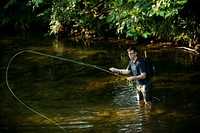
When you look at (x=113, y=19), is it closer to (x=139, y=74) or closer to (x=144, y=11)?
(x=139, y=74)

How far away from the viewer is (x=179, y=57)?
15.4 m

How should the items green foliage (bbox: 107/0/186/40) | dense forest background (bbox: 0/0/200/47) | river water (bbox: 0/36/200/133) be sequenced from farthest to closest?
1. river water (bbox: 0/36/200/133)
2. dense forest background (bbox: 0/0/200/47)
3. green foliage (bbox: 107/0/186/40)

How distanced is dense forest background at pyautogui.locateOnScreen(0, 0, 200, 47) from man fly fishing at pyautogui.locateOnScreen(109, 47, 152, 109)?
0.50 meters

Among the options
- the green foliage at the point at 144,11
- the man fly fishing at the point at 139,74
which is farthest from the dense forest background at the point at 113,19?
the man fly fishing at the point at 139,74

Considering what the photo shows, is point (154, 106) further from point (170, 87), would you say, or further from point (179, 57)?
point (179, 57)

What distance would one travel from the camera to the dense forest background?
8320 millimetres

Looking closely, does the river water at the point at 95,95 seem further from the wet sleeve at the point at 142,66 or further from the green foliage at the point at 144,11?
the green foliage at the point at 144,11

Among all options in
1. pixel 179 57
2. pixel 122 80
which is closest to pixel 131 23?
pixel 122 80

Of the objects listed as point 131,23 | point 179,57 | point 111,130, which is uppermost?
point 131,23

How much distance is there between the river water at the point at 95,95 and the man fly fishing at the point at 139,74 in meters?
0.37

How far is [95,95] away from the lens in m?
11.5

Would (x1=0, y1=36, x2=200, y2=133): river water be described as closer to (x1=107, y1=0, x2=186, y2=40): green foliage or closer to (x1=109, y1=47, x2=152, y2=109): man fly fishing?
(x1=109, y1=47, x2=152, y2=109): man fly fishing

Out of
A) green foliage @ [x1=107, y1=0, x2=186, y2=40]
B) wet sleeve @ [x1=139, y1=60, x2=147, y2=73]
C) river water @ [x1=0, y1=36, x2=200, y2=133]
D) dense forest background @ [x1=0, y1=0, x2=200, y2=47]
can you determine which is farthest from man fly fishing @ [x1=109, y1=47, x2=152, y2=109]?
green foliage @ [x1=107, y1=0, x2=186, y2=40]

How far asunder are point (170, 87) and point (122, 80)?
1.84 meters
